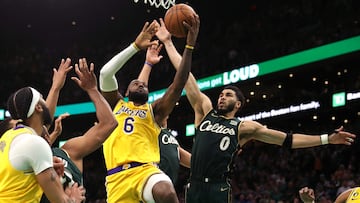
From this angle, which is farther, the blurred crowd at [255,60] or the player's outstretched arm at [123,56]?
the blurred crowd at [255,60]

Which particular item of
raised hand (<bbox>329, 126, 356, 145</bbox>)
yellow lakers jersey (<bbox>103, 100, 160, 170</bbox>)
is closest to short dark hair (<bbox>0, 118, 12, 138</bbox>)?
Result: yellow lakers jersey (<bbox>103, 100, 160, 170</bbox>)

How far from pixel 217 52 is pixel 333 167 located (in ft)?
19.9

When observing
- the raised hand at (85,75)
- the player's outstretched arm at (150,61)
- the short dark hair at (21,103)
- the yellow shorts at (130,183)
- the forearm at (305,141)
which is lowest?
the yellow shorts at (130,183)

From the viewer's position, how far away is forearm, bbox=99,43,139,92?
5.55 metres

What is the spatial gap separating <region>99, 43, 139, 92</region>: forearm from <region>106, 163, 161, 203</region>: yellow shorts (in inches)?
33.8

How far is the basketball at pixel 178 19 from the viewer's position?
20.4 feet

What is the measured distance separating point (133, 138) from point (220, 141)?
137cm

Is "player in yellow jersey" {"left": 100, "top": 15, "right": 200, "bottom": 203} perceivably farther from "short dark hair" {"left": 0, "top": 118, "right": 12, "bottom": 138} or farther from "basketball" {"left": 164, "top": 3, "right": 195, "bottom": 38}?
"short dark hair" {"left": 0, "top": 118, "right": 12, "bottom": 138}

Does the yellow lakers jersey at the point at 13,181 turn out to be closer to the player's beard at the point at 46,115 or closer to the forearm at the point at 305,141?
the player's beard at the point at 46,115

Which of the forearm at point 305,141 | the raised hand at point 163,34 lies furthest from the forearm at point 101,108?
the forearm at point 305,141

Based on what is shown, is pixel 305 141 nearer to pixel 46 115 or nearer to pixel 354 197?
pixel 354 197

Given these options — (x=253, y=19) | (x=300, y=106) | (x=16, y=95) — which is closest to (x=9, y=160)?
(x=16, y=95)

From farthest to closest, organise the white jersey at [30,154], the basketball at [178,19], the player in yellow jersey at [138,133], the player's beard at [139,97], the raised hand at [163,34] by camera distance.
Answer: the raised hand at [163,34] → the basketball at [178,19] → the player's beard at [139,97] → the player in yellow jersey at [138,133] → the white jersey at [30,154]

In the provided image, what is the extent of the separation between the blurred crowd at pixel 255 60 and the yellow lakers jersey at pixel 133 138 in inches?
304
